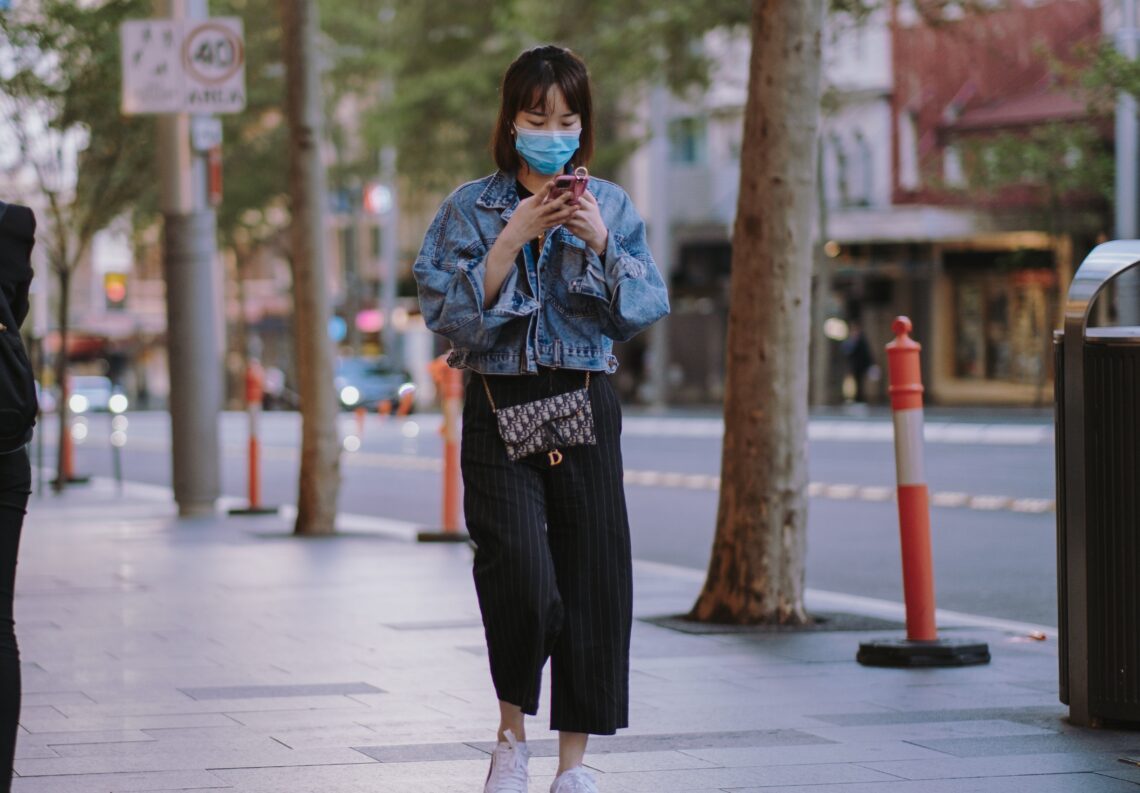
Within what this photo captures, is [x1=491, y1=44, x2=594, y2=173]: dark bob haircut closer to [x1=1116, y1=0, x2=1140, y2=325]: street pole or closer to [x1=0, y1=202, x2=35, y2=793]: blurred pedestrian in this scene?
[x1=0, y1=202, x2=35, y2=793]: blurred pedestrian

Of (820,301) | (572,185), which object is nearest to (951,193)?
(820,301)

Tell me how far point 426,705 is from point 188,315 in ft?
35.8

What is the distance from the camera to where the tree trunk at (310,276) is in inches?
571

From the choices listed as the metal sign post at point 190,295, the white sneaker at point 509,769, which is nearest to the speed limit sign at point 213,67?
the metal sign post at point 190,295

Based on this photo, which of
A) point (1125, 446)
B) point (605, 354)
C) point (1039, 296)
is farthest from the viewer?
point (1039, 296)

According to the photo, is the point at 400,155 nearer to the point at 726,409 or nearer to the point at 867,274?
the point at 867,274

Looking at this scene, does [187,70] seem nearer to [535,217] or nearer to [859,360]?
[535,217]

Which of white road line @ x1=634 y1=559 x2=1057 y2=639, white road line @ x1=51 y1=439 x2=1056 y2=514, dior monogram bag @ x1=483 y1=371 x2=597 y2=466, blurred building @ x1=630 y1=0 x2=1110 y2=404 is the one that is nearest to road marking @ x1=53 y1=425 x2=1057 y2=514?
white road line @ x1=51 y1=439 x2=1056 y2=514

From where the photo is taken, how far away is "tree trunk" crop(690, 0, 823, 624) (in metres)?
→ 9.05

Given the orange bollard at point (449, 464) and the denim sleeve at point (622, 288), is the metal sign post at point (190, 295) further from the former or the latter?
the denim sleeve at point (622, 288)

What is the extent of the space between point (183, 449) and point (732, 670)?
1025cm

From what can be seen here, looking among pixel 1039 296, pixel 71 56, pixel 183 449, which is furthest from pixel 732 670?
pixel 1039 296

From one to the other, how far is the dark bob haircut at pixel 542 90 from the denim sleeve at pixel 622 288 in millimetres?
240

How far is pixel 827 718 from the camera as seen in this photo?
658 centimetres
